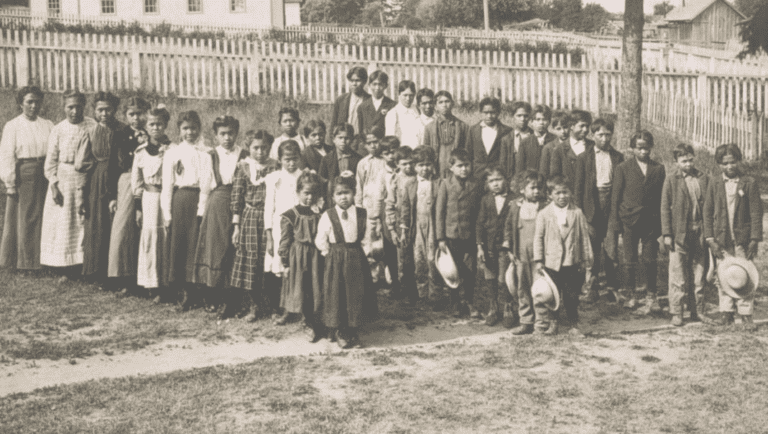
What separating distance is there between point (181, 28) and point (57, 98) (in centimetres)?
2096

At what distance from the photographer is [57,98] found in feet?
64.4

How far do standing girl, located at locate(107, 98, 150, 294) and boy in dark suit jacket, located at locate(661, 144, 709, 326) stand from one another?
16.8 feet

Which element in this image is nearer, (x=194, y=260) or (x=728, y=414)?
(x=728, y=414)

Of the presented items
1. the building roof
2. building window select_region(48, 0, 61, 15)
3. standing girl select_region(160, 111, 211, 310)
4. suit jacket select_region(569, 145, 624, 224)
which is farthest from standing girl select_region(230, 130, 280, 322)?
the building roof

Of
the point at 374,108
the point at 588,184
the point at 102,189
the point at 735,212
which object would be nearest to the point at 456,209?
the point at 588,184

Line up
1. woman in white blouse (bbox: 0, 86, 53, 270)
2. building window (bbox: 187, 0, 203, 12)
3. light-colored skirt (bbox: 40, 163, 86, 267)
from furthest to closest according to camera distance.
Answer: building window (bbox: 187, 0, 203, 12)
woman in white blouse (bbox: 0, 86, 53, 270)
light-colored skirt (bbox: 40, 163, 86, 267)

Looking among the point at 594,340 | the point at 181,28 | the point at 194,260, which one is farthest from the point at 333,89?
the point at 181,28

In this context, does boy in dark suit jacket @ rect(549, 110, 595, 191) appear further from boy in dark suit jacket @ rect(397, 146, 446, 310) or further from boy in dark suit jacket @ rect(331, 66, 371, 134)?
boy in dark suit jacket @ rect(331, 66, 371, 134)

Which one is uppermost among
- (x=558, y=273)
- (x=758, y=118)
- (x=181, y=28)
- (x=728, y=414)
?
(x=181, y=28)

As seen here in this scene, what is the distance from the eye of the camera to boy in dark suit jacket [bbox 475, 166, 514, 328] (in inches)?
356

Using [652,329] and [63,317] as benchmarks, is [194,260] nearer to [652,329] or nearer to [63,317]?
[63,317]

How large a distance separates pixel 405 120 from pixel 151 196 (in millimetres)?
2932

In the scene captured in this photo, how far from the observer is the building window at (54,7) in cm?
4322

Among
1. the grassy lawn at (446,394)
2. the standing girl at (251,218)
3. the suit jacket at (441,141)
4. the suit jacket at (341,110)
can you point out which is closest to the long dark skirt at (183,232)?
the standing girl at (251,218)
